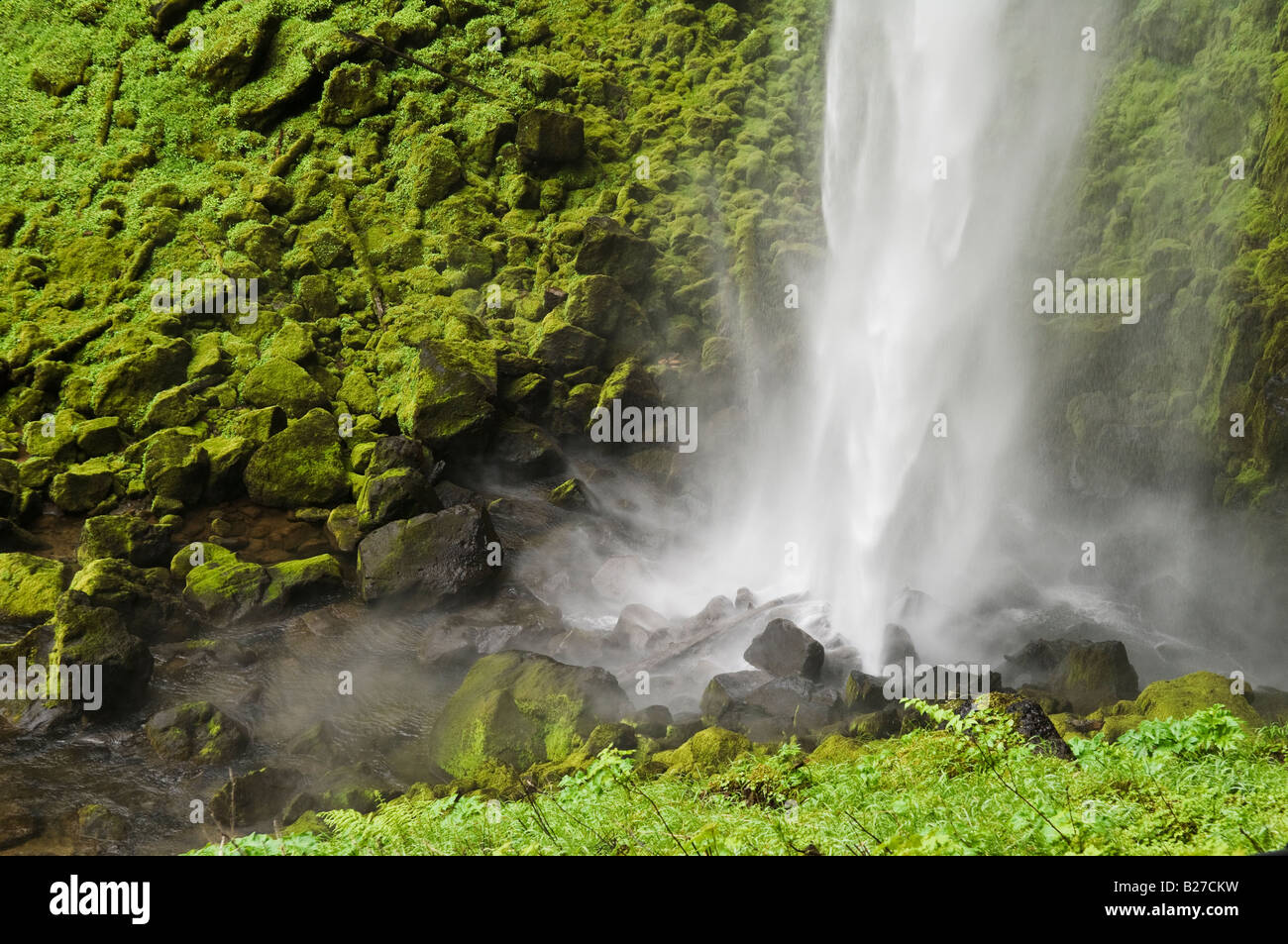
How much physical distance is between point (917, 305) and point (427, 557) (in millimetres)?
11617

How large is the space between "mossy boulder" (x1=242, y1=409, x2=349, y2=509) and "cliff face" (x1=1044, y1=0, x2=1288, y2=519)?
14.6 meters

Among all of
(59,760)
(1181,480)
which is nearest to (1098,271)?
(1181,480)

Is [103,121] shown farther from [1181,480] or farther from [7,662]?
[1181,480]

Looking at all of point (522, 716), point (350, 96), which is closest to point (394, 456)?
point (522, 716)

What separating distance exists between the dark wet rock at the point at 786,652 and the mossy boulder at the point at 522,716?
2.10m

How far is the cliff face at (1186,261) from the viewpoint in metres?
15.0

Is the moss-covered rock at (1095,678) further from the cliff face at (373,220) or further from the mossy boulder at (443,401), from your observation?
the mossy boulder at (443,401)

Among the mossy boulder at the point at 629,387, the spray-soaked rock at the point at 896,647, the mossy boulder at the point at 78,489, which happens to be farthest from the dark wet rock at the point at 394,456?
the spray-soaked rock at the point at 896,647

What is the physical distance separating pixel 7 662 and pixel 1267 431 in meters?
19.2

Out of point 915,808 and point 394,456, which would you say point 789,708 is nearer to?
point 915,808

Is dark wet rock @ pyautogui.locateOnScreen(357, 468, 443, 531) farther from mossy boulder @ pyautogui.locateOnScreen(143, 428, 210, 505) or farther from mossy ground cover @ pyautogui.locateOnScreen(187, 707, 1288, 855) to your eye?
mossy ground cover @ pyautogui.locateOnScreen(187, 707, 1288, 855)

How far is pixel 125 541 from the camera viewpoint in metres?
12.7

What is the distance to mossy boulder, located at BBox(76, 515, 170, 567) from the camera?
12484 millimetres

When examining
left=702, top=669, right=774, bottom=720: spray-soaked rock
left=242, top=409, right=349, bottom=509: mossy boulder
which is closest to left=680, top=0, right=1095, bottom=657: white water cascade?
left=702, top=669, right=774, bottom=720: spray-soaked rock
